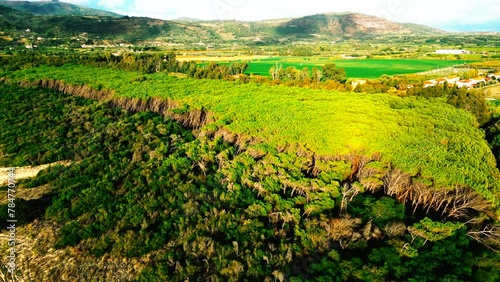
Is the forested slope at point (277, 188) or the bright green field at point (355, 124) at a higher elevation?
the bright green field at point (355, 124)

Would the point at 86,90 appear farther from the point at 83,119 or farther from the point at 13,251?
the point at 13,251

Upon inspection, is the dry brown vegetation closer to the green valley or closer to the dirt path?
the green valley

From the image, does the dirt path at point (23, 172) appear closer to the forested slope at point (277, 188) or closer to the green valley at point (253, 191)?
the green valley at point (253, 191)

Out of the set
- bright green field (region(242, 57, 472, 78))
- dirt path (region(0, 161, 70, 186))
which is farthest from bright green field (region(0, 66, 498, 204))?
bright green field (region(242, 57, 472, 78))

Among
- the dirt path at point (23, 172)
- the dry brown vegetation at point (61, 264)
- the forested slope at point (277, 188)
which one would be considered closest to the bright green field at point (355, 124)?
the forested slope at point (277, 188)

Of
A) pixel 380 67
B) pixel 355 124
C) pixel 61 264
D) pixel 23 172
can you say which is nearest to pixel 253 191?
pixel 61 264

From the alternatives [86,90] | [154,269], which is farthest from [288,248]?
[86,90]
